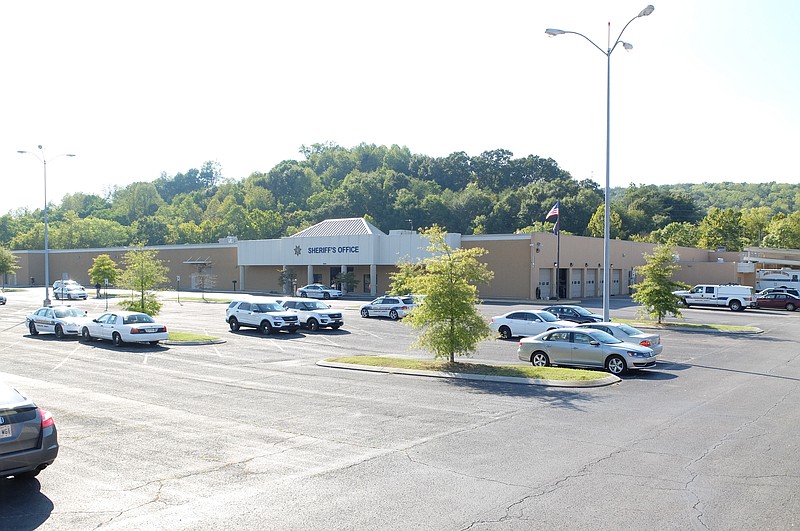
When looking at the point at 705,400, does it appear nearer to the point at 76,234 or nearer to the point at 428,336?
the point at 428,336

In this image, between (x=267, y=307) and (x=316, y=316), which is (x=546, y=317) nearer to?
(x=316, y=316)

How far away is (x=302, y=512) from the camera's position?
790 centimetres

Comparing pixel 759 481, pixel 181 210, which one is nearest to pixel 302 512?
pixel 759 481

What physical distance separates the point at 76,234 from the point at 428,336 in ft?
407

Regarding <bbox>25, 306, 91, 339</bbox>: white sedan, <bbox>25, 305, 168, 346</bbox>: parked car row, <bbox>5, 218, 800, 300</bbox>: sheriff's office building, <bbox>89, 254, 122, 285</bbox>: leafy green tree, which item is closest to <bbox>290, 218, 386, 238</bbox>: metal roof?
<bbox>5, 218, 800, 300</bbox>: sheriff's office building

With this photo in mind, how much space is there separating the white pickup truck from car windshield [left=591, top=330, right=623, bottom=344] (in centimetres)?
3192

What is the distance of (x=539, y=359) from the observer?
2111 cm

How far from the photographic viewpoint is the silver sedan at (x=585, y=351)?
19594mm

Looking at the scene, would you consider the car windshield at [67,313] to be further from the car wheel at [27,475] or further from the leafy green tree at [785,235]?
the leafy green tree at [785,235]

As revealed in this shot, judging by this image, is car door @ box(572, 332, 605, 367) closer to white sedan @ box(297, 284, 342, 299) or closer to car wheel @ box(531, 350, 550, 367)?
car wheel @ box(531, 350, 550, 367)

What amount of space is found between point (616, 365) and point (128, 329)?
1888 cm

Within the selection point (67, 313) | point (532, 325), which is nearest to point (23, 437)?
point (532, 325)

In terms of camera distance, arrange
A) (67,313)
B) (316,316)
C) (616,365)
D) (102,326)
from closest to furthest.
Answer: (616,365) → (102,326) → (67,313) → (316,316)

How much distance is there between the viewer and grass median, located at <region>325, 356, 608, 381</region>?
18391mm
